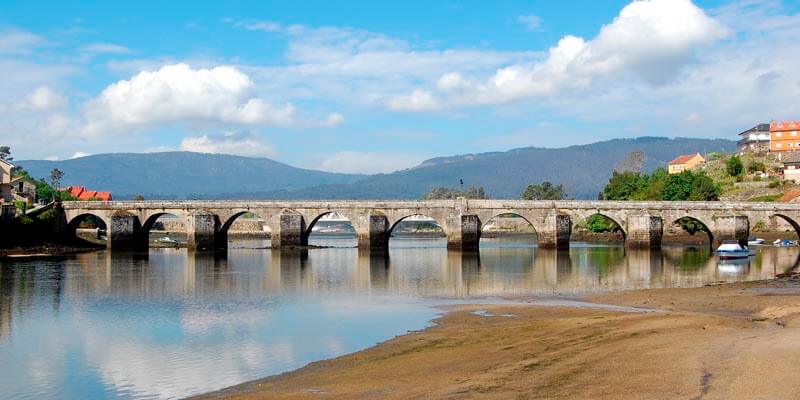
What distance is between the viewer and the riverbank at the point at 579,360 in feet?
47.1

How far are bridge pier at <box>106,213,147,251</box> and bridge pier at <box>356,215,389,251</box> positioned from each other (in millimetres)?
22851

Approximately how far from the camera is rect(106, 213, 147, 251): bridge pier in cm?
8000

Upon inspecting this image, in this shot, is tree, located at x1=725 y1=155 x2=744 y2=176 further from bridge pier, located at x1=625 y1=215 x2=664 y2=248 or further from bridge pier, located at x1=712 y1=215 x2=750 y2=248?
bridge pier, located at x1=625 y1=215 x2=664 y2=248

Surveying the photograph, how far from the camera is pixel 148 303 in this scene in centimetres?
3600

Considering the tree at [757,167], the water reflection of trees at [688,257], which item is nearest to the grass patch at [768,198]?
the tree at [757,167]

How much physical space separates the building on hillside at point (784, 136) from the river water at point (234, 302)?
5836cm

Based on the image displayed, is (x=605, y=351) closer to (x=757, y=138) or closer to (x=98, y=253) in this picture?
(x=98, y=253)

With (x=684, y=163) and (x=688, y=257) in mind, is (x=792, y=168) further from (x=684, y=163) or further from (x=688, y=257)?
(x=684, y=163)

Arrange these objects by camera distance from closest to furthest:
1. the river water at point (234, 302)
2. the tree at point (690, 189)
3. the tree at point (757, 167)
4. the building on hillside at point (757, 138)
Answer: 1. the river water at point (234, 302)
2. the tree at point (690, 189)
3. the tree at point (757, 167)
4. the building on hillside at point (757, 138)

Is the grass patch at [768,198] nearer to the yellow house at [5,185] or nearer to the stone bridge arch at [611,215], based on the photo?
the stone bridge arch at [611,215]

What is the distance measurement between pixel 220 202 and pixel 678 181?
55459mm

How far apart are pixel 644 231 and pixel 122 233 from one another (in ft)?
168

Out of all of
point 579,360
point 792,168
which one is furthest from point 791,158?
point 579,360

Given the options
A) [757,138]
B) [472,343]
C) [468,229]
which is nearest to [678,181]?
[468,229]
